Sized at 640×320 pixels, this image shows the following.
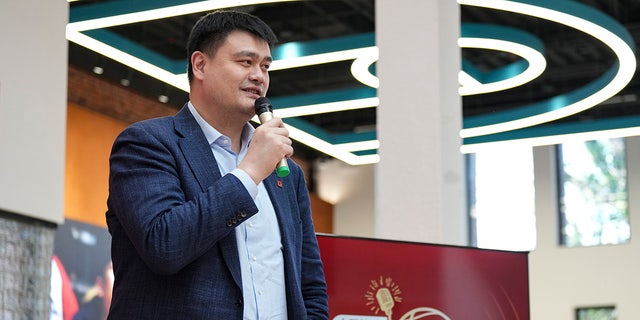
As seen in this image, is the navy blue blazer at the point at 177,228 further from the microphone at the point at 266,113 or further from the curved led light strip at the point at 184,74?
the curved led light strip at the point at 184,74

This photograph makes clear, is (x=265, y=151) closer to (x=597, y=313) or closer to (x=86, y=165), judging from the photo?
(x=86, y=165)

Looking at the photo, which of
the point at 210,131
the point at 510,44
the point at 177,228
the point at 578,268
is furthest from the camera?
the point at 578,268

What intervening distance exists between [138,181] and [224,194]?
0.18 m

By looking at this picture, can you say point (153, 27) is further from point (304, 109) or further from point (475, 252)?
point (475, 252)

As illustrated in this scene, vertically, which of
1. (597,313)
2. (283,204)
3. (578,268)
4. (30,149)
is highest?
(578,268)

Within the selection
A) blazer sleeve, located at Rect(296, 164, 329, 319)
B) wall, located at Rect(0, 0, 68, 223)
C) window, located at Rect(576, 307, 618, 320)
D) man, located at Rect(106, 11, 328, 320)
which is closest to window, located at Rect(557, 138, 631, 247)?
window, located at Rect(576, 307, 618, 320)

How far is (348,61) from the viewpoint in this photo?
12031mm

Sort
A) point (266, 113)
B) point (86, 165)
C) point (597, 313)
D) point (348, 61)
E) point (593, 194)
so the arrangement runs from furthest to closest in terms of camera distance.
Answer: point (593, 194)
point (597, 313)
point (348, 61)
point (86, 165)
point (266, 113)

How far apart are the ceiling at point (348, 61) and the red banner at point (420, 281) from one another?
6571 millimetres

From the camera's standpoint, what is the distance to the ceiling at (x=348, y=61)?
10.9 metres

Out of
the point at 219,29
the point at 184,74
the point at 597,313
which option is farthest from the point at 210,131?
the point at 597,313

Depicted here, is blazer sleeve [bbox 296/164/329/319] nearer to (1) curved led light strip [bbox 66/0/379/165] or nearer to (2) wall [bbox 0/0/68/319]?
(2) wall [bbox 0/0/68/319]

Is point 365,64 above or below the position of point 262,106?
above

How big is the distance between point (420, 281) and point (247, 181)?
184 cm
